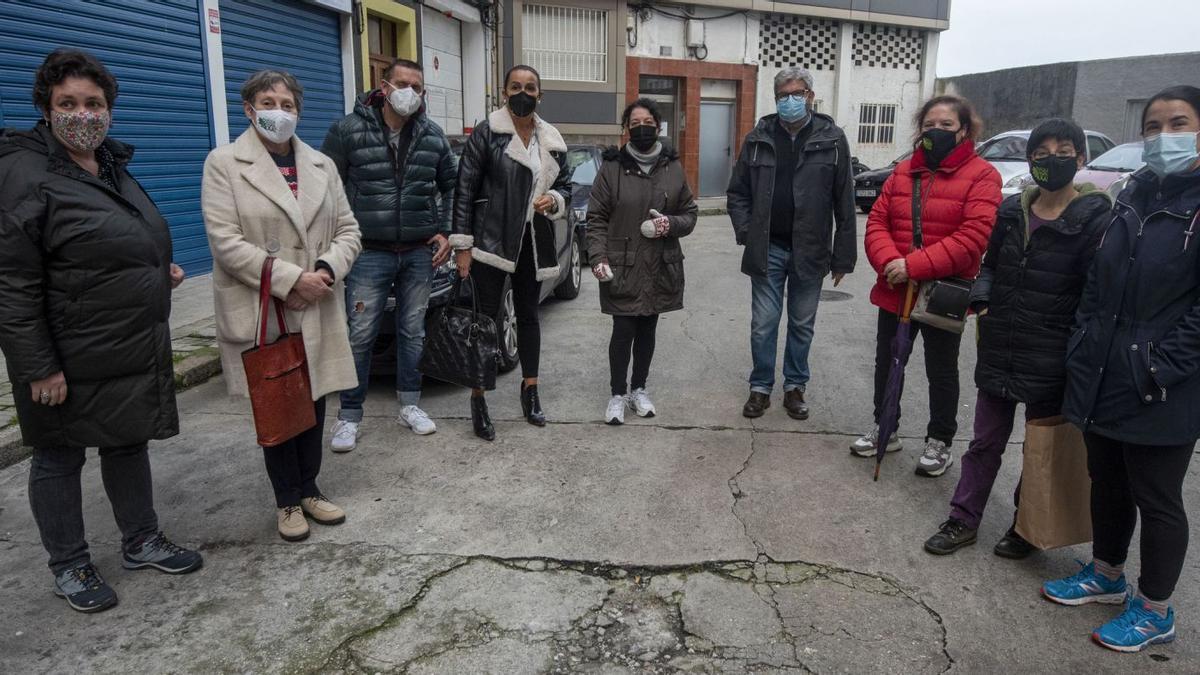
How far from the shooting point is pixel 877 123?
22234 mm

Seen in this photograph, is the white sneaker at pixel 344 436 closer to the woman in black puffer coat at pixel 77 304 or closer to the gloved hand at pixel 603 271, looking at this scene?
the woman in black puffer coat at pixel 77 304

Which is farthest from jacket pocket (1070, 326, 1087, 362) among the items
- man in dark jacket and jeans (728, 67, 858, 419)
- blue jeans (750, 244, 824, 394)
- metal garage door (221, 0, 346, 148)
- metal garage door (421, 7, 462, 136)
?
metal garage door (421, 7, 462, 136)

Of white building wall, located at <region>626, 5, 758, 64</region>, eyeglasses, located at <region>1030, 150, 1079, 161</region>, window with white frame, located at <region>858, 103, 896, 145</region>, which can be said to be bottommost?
eyeglasses, located at <region>1030, 150, 1079, 161</region>

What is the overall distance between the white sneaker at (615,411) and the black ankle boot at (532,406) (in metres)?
0.38

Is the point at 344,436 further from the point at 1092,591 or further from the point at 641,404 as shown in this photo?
the point at 1092,591

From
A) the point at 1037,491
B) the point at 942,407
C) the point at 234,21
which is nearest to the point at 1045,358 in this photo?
the point at 1037,491

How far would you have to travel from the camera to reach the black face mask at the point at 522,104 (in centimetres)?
451

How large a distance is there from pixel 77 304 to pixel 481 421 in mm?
2236

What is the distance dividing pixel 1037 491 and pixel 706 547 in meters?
1.27

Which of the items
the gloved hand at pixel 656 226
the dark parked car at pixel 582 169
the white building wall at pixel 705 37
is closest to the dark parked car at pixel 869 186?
the white building wall at pixel 705 37

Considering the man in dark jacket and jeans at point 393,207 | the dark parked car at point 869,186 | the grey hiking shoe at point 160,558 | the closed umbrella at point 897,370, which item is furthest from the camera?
the dark parked car at point 869,186

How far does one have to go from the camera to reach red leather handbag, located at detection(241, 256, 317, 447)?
3.26m

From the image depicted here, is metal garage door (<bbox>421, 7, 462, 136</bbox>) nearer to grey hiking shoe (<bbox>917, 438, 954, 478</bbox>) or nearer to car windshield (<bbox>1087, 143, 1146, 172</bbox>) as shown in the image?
car windshield (<bbox>1087, 143, 1146, 172</bbox>)

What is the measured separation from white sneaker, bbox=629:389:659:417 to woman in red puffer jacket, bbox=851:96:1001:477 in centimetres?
147
